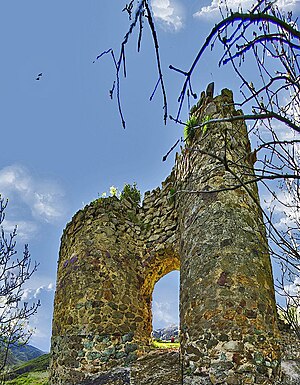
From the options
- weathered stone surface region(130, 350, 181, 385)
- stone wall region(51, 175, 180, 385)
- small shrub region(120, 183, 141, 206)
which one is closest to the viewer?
weathered stone surface region(130, 350, 181, 385)

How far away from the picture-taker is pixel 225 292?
531 cm

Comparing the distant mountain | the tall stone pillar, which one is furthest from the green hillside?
the tall stone pillar

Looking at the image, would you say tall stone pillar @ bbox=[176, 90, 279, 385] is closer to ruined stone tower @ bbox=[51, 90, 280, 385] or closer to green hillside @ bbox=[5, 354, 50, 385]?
ruined stone tower @ bbox=[51, 90, 280, 385]

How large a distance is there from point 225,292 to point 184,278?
0.87 metres

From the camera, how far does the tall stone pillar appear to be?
16.3 feet

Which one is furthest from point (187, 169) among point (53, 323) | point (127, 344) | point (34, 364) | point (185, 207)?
point (34, 364)

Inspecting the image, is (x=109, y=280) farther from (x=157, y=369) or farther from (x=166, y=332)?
(x=166, y=332)

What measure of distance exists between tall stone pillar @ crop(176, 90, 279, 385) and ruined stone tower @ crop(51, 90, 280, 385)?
0.6 inches

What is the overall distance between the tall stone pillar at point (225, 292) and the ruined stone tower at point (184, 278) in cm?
1

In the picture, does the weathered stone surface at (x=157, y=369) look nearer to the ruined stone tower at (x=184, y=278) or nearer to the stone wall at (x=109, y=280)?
the ruined stone tower at (x=184, y=278)

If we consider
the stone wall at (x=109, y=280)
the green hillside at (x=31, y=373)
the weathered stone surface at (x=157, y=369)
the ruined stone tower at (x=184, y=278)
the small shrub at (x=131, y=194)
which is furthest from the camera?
the green hillside at (x=31, y=373)

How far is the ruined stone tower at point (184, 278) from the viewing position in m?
5.14

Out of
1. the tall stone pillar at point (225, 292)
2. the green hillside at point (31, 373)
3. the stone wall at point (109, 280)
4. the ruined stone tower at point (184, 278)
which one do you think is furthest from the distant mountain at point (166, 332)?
the tall stone pillar at point (225, 292)

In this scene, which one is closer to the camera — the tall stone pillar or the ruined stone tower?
the tall stone pillar
